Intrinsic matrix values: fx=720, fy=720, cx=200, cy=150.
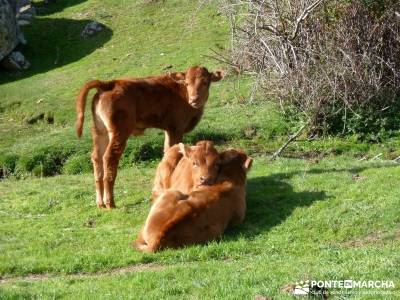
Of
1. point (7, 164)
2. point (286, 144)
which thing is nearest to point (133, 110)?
point (286, 144)

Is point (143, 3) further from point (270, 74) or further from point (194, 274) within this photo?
point (194, 274)

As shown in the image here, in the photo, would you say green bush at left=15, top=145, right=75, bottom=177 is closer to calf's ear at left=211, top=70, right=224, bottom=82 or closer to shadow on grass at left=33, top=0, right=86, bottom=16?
calf's ear at left=211, top=70, right=224, bottom=82

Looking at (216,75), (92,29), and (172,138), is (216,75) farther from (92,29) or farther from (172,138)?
(92,29)

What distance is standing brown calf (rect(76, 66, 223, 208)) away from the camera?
40.3 feet

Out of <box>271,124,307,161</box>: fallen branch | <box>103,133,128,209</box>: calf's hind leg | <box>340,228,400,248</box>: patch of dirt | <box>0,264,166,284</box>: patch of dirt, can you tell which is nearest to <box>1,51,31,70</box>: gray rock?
<box>271,124,307,161</box>: fallen branch

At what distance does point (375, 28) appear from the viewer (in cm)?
1739

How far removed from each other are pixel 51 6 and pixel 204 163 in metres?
27.4

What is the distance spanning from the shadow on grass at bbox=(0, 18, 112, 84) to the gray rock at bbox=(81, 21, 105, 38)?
0.18 m

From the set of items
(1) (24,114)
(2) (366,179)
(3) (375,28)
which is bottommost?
(1) (24,114)

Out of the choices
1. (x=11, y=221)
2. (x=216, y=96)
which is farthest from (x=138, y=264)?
(x=216, y=96)

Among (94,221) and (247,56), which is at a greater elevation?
(247,56)

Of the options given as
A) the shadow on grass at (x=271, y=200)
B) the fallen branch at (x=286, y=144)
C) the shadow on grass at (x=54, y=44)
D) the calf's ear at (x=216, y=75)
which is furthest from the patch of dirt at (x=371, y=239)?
the shadow on grass at (x=54, y=44)

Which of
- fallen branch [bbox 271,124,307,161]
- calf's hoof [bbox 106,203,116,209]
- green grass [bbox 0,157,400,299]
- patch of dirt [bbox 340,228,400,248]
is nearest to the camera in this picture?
green grass [bbox 0,157,400,299]

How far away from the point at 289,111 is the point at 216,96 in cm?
402
